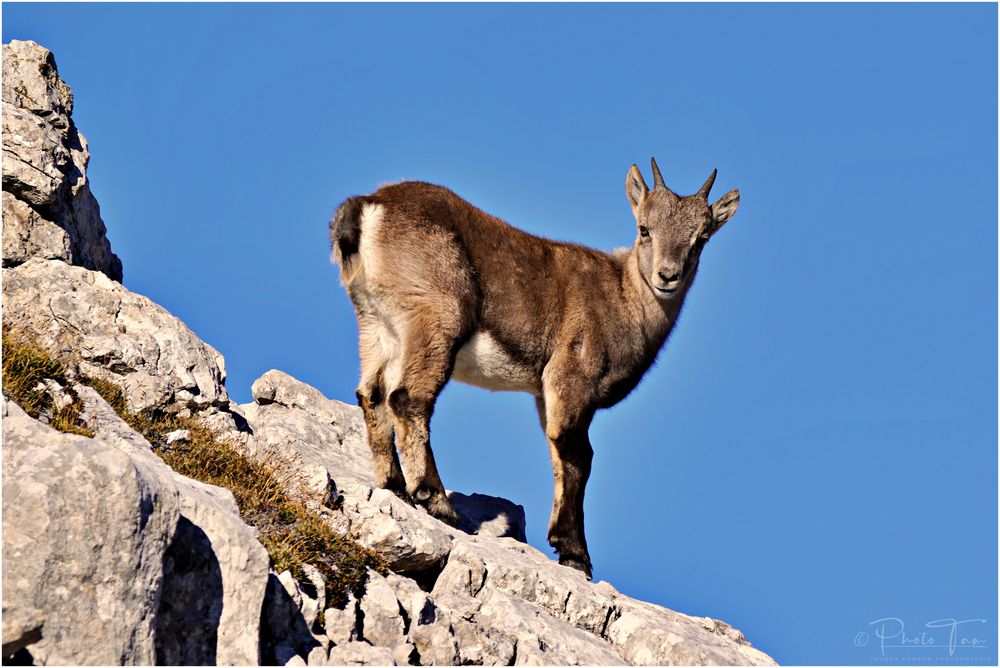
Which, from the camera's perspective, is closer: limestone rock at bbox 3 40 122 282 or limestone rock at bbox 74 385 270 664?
limestone rock at bbox 74 385 270 664

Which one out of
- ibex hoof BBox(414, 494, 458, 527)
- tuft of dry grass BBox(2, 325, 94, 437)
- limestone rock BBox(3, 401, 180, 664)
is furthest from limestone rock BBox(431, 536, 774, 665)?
limestone rock BBox(3, 401, 180, 664)

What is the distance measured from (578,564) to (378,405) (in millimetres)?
2659

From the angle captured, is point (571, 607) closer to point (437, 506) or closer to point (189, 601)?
point (437, 506)

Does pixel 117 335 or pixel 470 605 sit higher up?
pixel 117 335

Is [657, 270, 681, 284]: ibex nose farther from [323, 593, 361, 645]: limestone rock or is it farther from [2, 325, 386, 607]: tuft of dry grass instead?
[323, 593, 361, 645]: limestone rock

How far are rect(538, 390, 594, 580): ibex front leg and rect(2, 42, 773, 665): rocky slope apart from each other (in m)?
0.44

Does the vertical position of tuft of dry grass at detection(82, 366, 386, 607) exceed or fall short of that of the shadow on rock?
it exceeds it

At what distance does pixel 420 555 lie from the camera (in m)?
10.3

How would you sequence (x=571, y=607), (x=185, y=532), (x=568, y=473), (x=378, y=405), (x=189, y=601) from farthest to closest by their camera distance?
(x=568, y=473) < (x=378, y=405) < (x=571, y=607) < (x=185, y=532) < (x=189, y=601)

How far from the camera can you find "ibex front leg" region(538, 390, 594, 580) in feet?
41.1

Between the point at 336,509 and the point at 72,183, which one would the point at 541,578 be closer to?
the point at 336,509

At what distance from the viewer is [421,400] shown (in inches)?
465

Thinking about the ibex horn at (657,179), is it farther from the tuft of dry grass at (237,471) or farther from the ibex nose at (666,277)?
the tuft of dry grass at (237,471)

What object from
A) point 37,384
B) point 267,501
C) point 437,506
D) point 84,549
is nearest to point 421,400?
point 437,506
